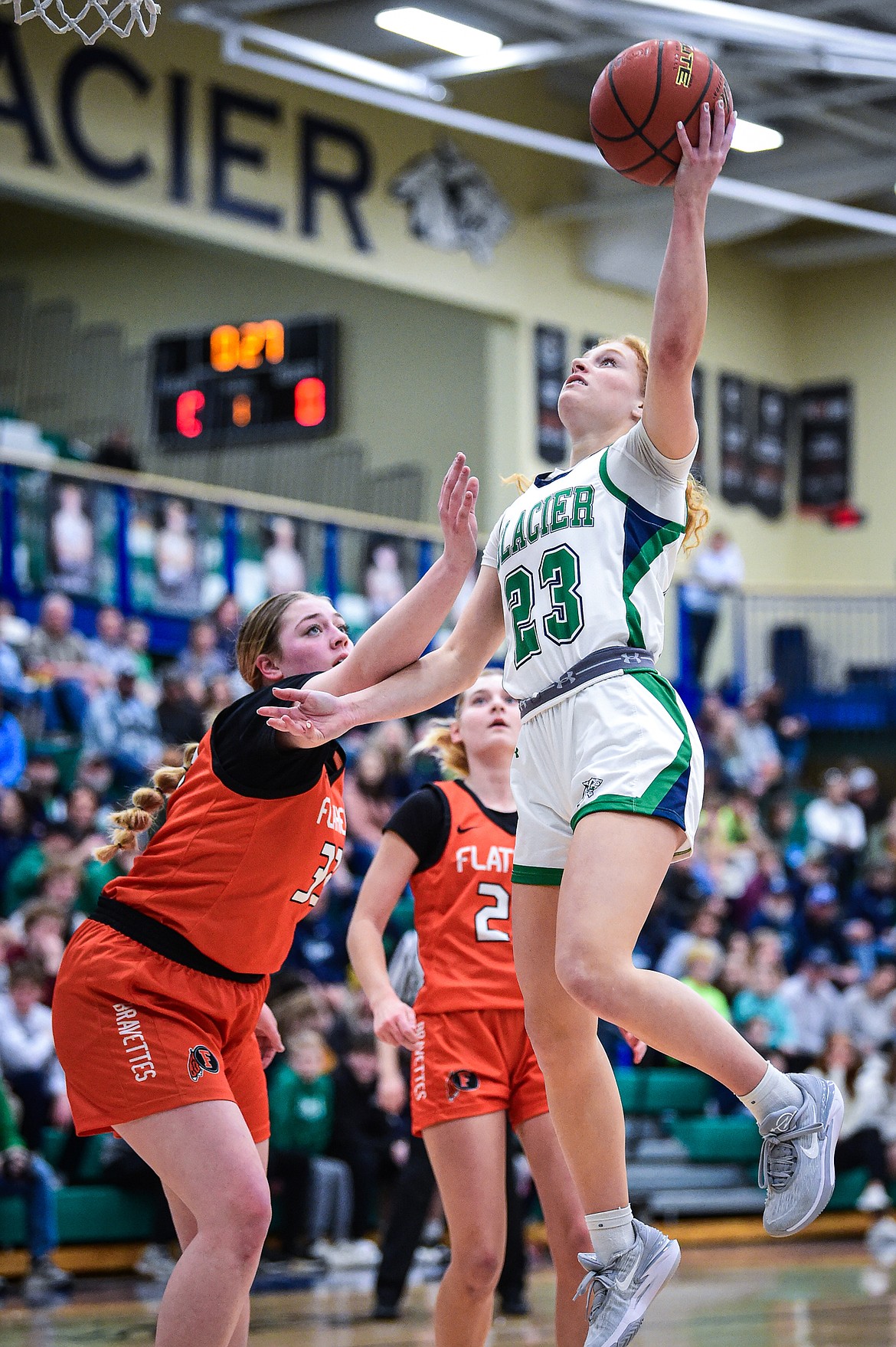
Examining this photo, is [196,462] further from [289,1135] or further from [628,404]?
[628,404]

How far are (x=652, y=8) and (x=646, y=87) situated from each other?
11.4 meters

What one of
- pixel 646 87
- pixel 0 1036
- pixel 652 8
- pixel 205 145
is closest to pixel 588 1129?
pixel 646 87

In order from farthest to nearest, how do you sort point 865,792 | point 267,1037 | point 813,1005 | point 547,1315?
point 865,792, point 813,1005, point 547,1315, point 267,1037

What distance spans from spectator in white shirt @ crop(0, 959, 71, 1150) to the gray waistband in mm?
5457

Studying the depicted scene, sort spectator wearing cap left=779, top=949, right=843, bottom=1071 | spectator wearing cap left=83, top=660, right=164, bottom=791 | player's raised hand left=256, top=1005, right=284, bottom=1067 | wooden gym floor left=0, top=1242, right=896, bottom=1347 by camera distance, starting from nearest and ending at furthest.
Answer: player's raised hand left=256, top=1005, right=284, bottom=1067 < wooden gym floor left=0, top=1242, right=896, bottom=1347 < spectator wearing cap left=83, top=660, right=164, bottom=791 < spectator wearing cap left=779, top=949, right=843, bottom=1071

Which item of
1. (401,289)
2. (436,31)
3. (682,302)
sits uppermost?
(436,31)

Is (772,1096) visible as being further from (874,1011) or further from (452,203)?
(452,203)

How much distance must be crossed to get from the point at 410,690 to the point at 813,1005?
982 cm

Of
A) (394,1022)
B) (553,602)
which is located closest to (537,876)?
(553,602)

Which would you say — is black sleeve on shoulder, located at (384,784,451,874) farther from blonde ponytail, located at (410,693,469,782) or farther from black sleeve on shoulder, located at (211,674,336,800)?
black sleeve on shoulder, located at (211,674,336,800)

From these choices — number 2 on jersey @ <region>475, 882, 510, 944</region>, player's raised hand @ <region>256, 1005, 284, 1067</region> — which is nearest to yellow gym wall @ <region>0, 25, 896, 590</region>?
number 2 on jersey @ <region>475, 882, 510, 944</region>

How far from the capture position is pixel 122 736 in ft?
38.5

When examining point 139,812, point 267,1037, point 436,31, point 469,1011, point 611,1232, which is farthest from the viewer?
point 436,31

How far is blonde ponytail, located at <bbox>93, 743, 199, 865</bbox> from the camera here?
4.16m
